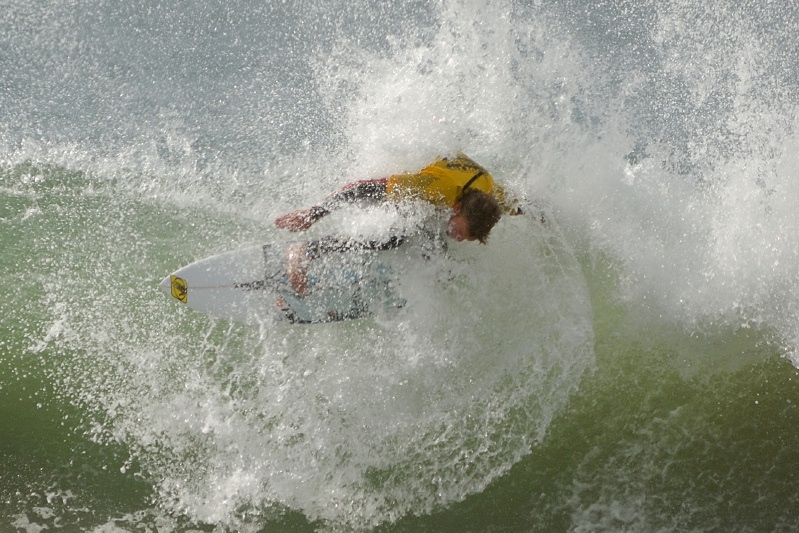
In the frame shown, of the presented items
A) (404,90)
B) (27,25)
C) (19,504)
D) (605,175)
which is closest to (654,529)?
(605,175)

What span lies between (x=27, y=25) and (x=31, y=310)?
1.68m

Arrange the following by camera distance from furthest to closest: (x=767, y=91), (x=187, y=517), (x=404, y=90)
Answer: (x=767, y=91), (x=404, y=90), (x=187, y=517)

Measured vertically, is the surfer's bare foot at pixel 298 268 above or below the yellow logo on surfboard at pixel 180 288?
below

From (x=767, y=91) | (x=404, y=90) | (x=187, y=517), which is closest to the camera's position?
(x=187, y=517)

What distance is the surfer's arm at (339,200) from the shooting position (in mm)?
2947

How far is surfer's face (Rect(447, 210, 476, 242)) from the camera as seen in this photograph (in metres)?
Result: 2.77

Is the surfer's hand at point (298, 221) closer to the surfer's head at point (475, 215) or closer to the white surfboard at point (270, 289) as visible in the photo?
the white surfboard at point (270, 289)

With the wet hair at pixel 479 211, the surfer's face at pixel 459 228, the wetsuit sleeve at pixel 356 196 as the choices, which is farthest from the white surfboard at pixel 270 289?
the wet hair at pixel 479 211

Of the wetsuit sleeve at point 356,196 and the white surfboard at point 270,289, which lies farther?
the white surfboard at point 270,289

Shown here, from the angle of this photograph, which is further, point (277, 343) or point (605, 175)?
point (605, 175)

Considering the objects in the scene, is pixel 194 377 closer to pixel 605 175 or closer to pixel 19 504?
pixel 19 504

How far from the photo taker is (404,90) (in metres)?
3.46

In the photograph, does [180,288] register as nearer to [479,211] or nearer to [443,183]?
[443,183]

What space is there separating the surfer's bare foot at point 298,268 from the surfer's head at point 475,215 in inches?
29.0
